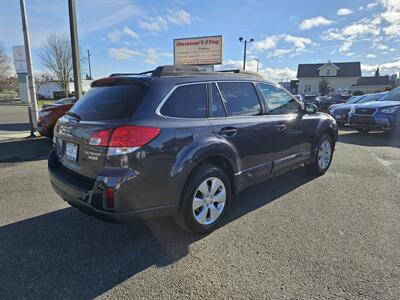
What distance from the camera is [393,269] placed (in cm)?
255

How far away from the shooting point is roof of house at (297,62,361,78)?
193 ft

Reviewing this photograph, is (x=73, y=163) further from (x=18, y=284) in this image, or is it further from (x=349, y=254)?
(x=349, y=254)

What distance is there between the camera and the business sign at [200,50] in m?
19.6

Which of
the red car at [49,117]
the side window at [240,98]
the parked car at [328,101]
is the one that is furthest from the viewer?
the parked car at [328,101]

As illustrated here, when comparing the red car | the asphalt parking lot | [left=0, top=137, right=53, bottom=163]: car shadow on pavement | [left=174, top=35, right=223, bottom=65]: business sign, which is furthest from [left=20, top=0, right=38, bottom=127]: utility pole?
[left=174, top=35, right=223, bottom=65]: business sign

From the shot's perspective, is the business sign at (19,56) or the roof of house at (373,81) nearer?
the business sign at (19,56)

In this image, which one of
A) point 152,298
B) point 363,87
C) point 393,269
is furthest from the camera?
point 363,87

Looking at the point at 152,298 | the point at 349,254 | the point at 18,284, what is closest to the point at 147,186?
the point at 152,298

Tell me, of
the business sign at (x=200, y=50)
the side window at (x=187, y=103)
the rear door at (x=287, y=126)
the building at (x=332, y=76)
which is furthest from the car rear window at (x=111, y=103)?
the building at (x=332, y=76)

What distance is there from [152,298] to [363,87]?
2477 inches

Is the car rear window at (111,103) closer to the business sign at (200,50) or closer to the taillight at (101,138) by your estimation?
the taillight at (101,138)

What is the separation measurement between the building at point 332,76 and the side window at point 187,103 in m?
60.6

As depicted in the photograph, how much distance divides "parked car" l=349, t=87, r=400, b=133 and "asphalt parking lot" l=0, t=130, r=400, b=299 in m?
5.89

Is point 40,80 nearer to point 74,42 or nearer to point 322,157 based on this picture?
point 74,42
